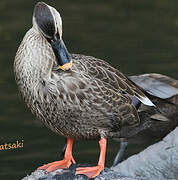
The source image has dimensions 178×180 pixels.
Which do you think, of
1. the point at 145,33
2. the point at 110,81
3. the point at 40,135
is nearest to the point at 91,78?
the point at 110,81

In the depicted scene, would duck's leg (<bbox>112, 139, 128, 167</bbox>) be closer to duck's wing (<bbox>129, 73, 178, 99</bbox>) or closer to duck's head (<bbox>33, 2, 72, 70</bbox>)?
duck's wing (<bbox>129, 73, 178, 99</bbox>)

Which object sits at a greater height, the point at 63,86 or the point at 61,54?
the point at 61,54

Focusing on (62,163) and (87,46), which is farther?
(87,46)

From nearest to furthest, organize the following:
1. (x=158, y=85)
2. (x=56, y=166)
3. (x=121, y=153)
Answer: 1. (x=56, y=166)
2. (x=158, y=85)
3. (x=121, y=153)

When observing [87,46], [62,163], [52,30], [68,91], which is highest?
[52,30]

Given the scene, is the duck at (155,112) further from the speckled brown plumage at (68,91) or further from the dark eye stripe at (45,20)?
the dark eye stripe at (45,20)

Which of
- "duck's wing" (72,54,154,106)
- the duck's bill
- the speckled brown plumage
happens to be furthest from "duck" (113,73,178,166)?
the duck's bill

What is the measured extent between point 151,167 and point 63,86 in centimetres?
126

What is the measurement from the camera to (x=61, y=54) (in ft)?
17.0

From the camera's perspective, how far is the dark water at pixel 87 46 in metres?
8.31

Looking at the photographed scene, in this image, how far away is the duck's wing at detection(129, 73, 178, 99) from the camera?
21.5 ft

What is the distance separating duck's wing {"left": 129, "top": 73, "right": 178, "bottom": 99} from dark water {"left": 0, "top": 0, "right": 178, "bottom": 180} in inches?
53.9

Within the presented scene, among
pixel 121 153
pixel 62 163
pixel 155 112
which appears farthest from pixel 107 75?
pixel 121 153

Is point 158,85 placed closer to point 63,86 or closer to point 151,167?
point 151,167
